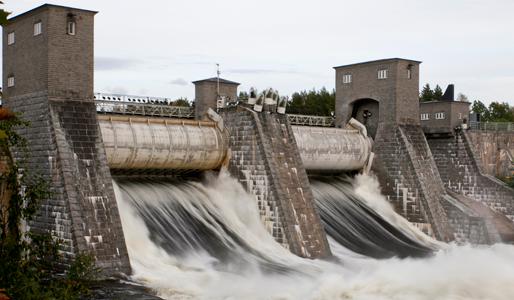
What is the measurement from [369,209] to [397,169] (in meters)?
3.14

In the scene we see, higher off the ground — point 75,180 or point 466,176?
point 75,180

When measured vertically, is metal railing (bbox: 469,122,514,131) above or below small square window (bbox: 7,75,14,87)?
below

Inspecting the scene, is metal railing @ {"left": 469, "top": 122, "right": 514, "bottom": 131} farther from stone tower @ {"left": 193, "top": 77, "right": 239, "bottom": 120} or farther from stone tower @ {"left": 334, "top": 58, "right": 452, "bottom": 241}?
stone tower @ {"left": 193, "top": 77, "right": 239, "bottom": 120}

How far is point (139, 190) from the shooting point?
23.2 meters

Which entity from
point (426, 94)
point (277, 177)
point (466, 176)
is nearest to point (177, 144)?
point (277, 177)

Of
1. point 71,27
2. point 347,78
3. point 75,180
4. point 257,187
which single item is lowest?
point 257,187

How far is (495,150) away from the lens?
1515 inches

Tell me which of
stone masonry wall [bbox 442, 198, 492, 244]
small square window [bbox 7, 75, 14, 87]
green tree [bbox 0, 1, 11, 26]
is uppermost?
small square window [bbox 7, 75, 14, 87]

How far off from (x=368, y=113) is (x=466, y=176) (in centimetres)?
633

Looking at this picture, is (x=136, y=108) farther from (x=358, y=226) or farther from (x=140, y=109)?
(x=358, y=226)

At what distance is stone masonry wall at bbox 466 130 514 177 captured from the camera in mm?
37469

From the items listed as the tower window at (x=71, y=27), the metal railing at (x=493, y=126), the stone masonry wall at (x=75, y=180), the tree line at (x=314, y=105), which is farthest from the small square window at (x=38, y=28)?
the tree line at (x=314, y=105)

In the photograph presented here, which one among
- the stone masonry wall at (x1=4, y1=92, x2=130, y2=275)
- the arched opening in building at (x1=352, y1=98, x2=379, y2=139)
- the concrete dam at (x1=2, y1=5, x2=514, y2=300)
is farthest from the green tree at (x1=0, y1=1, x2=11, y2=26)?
the arched opening in building at (x1=352, y1=98, x2=379, y2=139)

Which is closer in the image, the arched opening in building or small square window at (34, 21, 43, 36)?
small square window at (34, 21, 43, 36)
